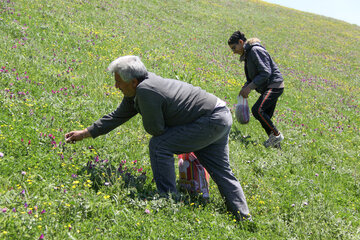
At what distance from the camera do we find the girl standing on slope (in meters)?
7.36

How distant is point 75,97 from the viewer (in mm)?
6598

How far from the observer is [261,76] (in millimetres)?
7402

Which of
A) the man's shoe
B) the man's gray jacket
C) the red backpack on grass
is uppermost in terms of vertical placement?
the man's gray jacket

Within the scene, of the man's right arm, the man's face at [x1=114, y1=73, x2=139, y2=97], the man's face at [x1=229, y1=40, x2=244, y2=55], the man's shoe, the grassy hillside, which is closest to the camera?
the grassy hillside

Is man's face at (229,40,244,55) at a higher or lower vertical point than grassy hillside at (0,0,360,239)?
higher

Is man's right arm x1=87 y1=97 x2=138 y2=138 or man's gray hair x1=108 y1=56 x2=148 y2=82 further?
man's right arm x1=87 y1=97 x2=138 y2=138

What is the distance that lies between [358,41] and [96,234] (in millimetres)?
40161

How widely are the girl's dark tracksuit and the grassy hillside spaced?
2.47 feet

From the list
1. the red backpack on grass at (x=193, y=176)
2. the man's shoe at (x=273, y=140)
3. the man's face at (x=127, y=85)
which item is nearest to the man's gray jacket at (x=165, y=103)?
the man's face at (x=127, y=85)

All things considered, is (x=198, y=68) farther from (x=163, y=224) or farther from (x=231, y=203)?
(x=163, y=224)

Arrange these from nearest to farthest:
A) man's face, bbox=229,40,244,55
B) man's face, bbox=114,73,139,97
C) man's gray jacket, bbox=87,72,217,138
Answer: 1. man's gray jacket, bbox=87,72,217,138
2. man's face, bbox=114,73,139,97
3. man's face, bbox=229,40,244,55

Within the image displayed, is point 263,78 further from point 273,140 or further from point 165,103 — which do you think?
point 165,103

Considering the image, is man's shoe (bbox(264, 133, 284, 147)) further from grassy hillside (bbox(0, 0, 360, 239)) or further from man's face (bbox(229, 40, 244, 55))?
man's face (bbox(229, 40, 244, 55))

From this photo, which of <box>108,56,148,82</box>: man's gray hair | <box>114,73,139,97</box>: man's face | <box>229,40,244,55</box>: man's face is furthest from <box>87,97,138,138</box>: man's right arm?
<box>229,40,244,55</box>: man's face
